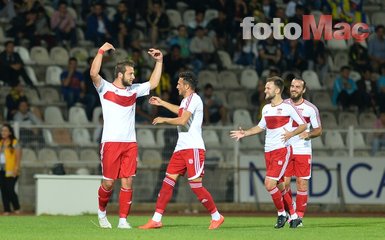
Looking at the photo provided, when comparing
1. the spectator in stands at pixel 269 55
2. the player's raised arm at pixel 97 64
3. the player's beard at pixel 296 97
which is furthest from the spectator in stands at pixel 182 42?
the player's raised arm at pixel 97 64

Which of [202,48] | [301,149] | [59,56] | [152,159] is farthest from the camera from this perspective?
[202,48]

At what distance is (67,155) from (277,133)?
1019 centimetres

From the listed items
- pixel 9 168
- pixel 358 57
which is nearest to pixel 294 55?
pixel 358 57

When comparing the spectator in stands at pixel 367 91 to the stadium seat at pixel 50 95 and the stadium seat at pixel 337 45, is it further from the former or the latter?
the stadium seat at pixel 50 95

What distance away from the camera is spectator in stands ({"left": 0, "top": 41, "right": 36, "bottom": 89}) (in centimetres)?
2972

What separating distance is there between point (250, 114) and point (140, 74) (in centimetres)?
295

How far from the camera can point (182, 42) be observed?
32.5 metres

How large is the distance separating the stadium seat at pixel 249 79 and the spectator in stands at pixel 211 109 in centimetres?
205

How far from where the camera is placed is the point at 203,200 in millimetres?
18562

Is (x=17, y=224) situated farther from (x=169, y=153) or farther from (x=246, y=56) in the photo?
(x=246, y=56)

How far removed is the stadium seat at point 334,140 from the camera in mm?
29312

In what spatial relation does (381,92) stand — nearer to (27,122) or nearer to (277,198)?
(27,122)

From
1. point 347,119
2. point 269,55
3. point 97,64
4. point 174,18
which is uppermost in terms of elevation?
point 174,18

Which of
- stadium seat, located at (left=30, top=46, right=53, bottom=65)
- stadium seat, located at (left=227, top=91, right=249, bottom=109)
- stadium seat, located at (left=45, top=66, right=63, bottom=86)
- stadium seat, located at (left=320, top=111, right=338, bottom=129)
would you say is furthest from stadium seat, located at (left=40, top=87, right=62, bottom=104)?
stadium seat, located at (left=320, top=111, right=338, bottom=129)
